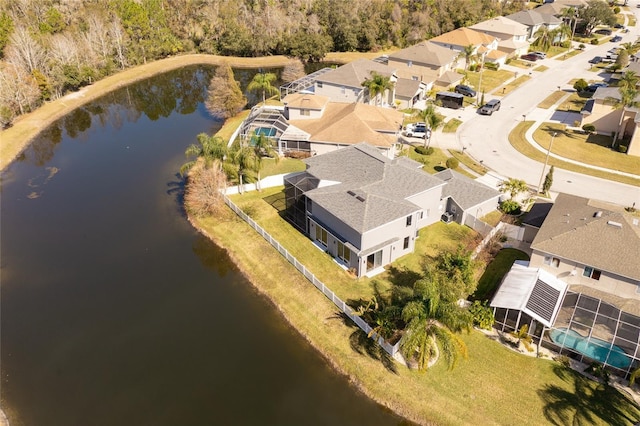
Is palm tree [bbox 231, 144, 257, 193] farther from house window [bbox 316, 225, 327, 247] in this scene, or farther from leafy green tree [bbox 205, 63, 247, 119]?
leafy green tree [bbox 205, 63, 247, 119]

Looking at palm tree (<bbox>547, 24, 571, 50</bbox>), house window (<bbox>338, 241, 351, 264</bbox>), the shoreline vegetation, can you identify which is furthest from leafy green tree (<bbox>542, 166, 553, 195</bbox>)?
palm tree (<bbox>547, 24, 571, 50</bbox>)

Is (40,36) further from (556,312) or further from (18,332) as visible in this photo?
(556,312)

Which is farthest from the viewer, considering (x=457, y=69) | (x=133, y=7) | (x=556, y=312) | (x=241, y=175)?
(x=133, y=7)

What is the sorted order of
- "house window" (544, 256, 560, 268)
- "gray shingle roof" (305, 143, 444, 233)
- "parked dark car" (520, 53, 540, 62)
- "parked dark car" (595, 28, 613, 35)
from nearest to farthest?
"house window" (544, 256, 560, 268) < "gray shingle roof" (305, 143, 444, 233) < "parked dark car" (520, 53, 540, 62) < "parked dark car" (595, 28, 613, 35)

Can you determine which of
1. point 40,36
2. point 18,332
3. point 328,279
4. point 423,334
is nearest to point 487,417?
point 423,334

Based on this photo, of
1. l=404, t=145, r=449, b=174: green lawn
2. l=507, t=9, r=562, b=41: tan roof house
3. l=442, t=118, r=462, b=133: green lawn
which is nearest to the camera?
l=404, t=145, r=449, b=174: green lawn

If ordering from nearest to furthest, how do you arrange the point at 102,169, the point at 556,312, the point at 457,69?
the point at 556,312, the point at 102,169, the point at 457,69
